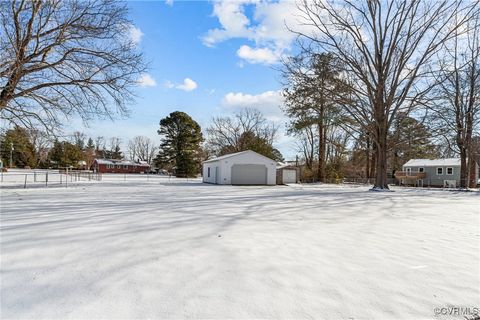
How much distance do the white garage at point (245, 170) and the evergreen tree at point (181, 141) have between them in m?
16.6

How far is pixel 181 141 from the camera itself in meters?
45.4

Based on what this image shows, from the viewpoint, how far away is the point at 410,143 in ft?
74.8

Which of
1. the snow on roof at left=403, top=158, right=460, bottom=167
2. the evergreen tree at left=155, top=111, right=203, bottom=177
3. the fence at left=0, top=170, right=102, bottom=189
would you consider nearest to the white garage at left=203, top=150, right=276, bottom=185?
the fence at left=0, top=170, right=102, bottom=189

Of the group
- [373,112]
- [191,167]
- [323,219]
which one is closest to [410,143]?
[373,112]

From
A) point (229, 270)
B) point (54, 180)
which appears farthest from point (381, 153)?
point (54, 180)

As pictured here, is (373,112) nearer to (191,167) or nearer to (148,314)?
(148,314)

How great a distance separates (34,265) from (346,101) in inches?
802

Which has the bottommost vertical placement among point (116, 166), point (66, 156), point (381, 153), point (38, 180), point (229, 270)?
point (38, 180)

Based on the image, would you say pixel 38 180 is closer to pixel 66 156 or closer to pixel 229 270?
pixel 229 270

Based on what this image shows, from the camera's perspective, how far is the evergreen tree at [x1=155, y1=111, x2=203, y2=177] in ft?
149

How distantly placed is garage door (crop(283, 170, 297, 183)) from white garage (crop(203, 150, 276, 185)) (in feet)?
8.46

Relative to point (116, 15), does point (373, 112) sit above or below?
below

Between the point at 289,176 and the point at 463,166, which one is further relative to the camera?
the point at 289,176

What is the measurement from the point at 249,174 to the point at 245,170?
551 mm
